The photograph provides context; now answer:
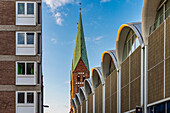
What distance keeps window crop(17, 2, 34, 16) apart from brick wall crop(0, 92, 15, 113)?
6.00 m

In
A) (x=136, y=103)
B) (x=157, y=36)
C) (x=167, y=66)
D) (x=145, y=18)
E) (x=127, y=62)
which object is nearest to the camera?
(x=167, y=66)

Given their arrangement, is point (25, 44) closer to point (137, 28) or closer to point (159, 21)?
point (159, 21)

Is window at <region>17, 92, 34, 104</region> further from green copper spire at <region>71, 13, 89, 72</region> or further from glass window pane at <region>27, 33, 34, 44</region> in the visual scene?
green copper spire at <region>71, 13, 89, 72</region>

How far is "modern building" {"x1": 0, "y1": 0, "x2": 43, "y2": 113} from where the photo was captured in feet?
76.9

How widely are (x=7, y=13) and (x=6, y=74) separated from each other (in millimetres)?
4537

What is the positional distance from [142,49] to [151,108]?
487 cm

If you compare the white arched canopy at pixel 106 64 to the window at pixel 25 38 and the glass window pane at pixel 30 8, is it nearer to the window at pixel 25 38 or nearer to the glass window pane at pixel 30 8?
the window at pixel 25 38

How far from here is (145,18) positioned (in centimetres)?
2664

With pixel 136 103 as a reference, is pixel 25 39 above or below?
above

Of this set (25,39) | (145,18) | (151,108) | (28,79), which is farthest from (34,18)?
(151,108)

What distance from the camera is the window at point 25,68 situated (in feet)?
Result: 78.6

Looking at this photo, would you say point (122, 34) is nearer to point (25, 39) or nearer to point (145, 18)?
point (145, 18)

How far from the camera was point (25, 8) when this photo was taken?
24.4 m

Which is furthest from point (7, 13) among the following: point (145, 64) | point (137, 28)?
point (137, 28)
